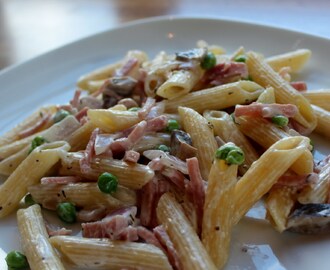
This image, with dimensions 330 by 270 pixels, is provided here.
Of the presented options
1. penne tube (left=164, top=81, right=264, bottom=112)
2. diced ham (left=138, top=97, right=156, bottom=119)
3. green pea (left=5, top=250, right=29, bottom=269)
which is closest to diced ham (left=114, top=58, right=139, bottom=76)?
diced ham (left=138, top=97, right=156, bottom=119)

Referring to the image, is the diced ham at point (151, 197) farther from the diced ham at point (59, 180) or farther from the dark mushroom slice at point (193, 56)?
the dark mushroom slice at point (193, 56)

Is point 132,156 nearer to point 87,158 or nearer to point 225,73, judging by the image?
point 87,158

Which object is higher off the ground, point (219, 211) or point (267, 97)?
point (267, 97)

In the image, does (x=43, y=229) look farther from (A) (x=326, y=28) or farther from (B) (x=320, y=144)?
(A) (x=326, y=28)

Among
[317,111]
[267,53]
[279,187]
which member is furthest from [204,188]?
[267,53]

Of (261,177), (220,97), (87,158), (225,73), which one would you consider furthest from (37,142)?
(261,177)

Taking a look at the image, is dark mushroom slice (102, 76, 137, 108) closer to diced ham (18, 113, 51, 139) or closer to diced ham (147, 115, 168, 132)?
diced ham (18, 113, 51, 139)

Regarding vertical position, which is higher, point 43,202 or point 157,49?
point 157,49

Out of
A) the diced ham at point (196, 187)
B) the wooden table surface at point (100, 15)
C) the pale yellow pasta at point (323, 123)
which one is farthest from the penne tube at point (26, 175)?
the wooden table surface at point (100, 15)
